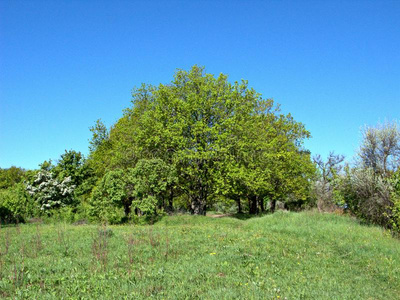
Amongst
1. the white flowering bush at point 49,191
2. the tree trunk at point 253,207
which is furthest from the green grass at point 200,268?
the tree trunk at point 253,207

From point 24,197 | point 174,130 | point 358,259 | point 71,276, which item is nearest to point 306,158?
point 174,130

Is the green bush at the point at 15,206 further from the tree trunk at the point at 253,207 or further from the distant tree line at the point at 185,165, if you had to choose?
the tree trunk at the point at 253,207

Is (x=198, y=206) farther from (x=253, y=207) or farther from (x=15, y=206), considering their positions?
(x=15, y=206)

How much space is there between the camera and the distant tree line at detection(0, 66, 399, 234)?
888 inches

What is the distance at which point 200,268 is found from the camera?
8.83 meters

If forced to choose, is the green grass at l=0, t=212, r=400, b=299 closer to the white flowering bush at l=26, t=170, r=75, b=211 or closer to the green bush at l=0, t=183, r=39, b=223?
the green bush at l=0, t=183, r=39, b=223

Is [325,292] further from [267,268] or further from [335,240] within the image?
[335,240]

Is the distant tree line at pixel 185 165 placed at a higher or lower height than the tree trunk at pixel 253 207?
higher

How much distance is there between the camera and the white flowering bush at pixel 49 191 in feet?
92.3

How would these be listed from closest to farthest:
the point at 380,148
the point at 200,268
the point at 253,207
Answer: the point at 200,268 < the point at 380,148 < the point at 253,207

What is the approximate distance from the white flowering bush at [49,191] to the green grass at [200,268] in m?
15.2

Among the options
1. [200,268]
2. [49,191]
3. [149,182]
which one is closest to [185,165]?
[149,182]

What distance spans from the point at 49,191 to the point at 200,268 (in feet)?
78.0

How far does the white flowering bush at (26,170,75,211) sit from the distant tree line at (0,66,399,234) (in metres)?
0.08
